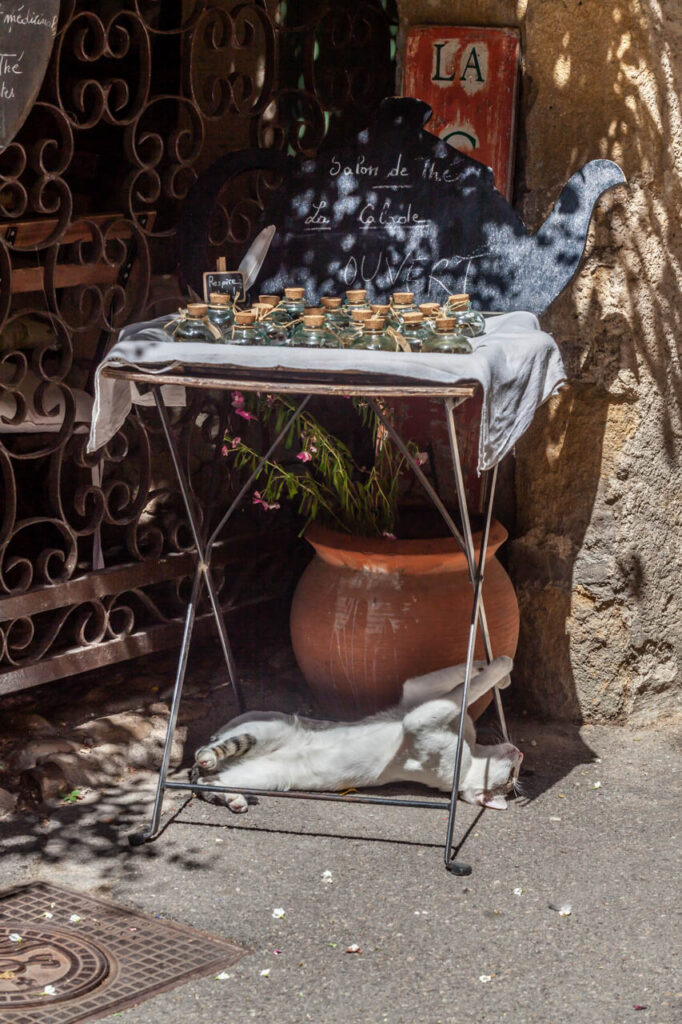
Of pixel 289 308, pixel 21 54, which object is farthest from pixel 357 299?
pixel 21 54

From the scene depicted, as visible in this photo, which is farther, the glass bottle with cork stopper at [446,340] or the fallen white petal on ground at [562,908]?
the glass bottle with cork stopper at [446,340]

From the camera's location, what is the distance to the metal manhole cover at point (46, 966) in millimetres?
3350

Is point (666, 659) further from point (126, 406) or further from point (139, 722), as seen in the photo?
point (126, 406)

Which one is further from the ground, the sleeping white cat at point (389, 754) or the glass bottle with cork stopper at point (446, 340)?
the glass bottle with cork stopper at point (446, 340)

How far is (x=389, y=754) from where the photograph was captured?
449 centimetres

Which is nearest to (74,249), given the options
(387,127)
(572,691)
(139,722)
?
(387,127)

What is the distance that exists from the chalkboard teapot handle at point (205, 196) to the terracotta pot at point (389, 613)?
1.10m

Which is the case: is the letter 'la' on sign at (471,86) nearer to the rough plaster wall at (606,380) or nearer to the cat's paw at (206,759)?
the rough plaster wall at (606,380)

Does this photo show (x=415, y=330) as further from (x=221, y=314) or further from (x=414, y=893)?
(x=414, y=893)

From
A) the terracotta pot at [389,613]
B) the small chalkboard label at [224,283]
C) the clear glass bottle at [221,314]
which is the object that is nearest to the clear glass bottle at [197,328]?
the clear glass bottle at [221,314]

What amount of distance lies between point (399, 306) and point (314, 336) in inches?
14.5

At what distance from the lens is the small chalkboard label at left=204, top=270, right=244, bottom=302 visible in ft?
14.3

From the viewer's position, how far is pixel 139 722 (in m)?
4.96

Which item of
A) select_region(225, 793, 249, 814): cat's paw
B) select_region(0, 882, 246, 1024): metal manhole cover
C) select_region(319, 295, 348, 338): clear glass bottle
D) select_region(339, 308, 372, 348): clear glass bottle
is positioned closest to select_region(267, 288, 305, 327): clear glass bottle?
select_region(319, 295, 348, 338): clear glass bottle
